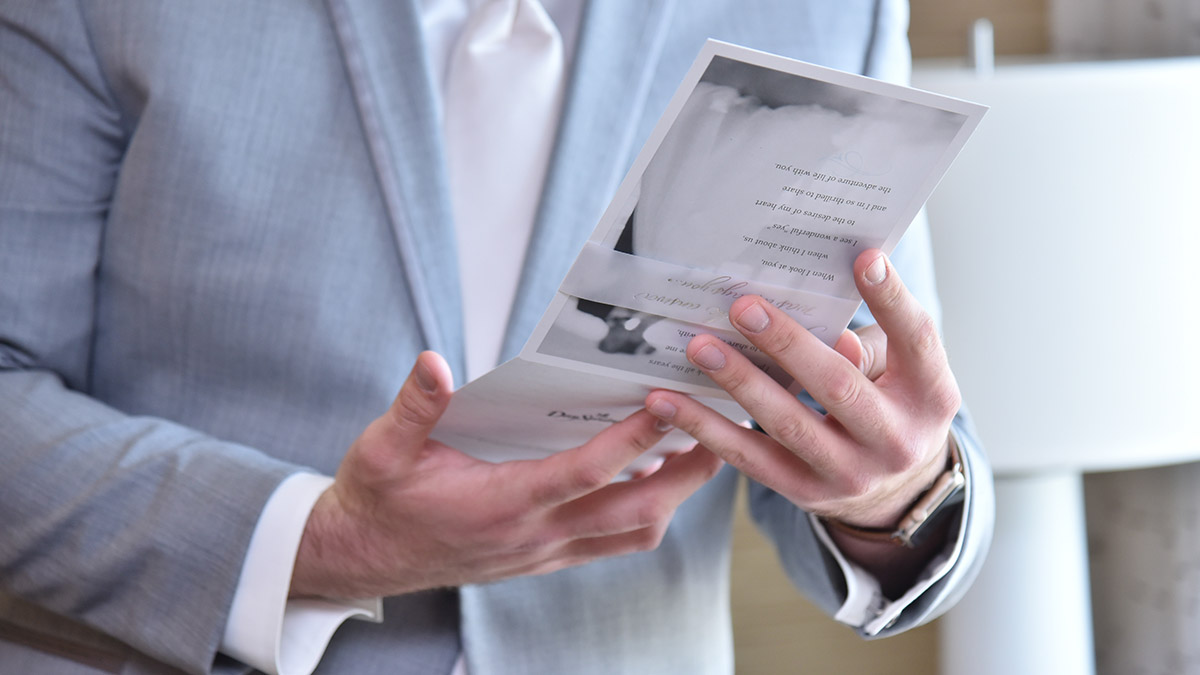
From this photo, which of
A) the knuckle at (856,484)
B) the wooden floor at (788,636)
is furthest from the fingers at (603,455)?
the wooden floor at (788,636)

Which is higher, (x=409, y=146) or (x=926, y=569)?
(x=409, y=146)

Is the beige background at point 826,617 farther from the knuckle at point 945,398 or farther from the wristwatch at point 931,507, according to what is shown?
the knuckle at point 945,398

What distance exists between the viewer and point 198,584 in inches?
27.2

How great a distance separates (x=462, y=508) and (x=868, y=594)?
1.15ft

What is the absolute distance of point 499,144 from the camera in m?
0.81

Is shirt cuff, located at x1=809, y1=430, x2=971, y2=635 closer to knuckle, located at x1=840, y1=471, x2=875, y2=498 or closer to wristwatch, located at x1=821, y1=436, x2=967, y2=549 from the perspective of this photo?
wristwatch, located at x1=821, y1=436, x2=967, y2=549

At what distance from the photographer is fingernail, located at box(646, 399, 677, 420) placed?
55 centimetres

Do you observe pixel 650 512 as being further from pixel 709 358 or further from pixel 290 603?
pixel 290 603

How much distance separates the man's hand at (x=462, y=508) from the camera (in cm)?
56

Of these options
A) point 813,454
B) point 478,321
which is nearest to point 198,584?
point 478,321

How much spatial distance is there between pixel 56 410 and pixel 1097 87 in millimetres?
945

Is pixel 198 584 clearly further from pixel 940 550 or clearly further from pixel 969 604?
pixel 969 604

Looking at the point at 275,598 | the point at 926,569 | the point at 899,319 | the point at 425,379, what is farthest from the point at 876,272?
the point at 275,598

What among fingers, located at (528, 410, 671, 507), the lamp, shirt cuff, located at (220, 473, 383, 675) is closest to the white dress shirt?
shirt cuff, located at (220, 473, 383, 675)
